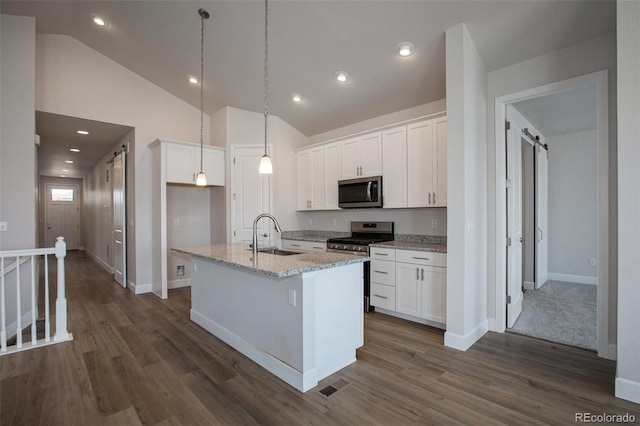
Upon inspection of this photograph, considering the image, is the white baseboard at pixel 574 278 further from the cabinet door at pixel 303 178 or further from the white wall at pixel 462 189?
the cabinet door at pixel 303 178

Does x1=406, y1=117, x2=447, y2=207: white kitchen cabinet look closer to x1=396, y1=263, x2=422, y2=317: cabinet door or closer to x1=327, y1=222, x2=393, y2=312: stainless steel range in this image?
x1=327, y1=222, x2=393, y2=312: stainless steel range

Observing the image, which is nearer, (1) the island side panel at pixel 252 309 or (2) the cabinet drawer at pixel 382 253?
(1) the island side panel at pixel 252 309

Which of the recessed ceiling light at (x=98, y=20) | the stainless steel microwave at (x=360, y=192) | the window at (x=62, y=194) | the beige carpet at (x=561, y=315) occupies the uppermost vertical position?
the recessed ceiling light at (x=98, y=20)

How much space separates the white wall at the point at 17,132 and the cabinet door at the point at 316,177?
11.4 ft

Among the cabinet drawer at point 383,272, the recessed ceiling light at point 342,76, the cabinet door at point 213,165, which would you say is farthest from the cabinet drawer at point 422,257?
the cabinet door at point 213,165

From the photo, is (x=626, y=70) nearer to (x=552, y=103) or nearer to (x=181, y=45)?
(x=552, y=103)

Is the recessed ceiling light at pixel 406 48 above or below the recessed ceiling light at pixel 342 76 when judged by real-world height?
below

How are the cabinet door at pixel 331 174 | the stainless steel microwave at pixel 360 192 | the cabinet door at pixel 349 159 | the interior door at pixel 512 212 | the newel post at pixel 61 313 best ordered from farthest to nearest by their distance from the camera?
1. the cabinet door at pixel 331 174
2. the cabinet door at pixel 349 159
3. the stainless steel microwave at pixel 360 192
4. the interior door at pixel 512 212
5. the newel post at pixel 61 313

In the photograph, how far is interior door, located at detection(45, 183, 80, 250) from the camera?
10539mm

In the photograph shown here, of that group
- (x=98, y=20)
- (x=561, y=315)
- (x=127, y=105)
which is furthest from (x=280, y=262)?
(x=127, y=105)

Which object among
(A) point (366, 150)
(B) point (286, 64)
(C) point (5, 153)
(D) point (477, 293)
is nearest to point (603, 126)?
(D) point (477, 293)

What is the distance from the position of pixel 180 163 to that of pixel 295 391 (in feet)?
12.7

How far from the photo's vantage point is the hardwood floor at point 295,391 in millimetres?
1905

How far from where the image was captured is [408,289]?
3.48 metres
